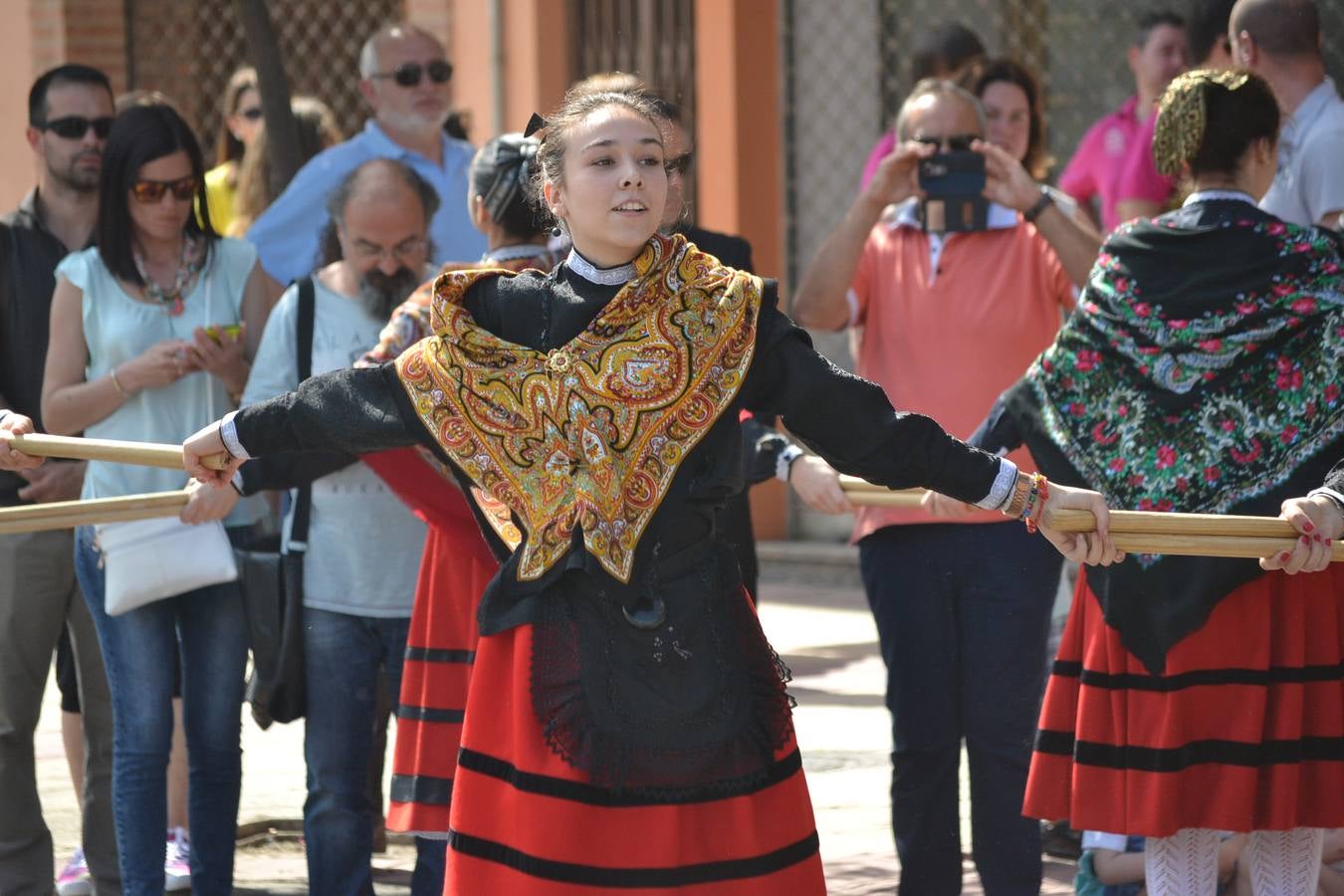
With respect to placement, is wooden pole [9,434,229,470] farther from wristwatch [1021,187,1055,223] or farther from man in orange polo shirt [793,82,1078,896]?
wristwatch [1021,187,1055,223]

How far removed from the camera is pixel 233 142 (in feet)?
28.1

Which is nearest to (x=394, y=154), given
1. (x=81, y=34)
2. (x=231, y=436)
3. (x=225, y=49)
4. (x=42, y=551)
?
(x=42, y=551)

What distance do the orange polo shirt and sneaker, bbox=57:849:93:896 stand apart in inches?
90.2

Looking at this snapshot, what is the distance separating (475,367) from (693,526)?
0.46m

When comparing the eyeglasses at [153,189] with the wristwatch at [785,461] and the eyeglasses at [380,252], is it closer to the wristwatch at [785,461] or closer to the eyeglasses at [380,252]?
the eyeglasses at [380,252]

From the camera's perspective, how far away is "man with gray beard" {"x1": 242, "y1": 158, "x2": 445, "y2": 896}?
4.86m

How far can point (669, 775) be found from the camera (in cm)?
339

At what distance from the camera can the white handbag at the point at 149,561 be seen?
488cm

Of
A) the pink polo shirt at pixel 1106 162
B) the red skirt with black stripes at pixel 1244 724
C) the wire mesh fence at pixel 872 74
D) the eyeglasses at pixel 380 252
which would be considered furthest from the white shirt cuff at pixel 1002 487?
the wire mesh fence at pixel 872 74

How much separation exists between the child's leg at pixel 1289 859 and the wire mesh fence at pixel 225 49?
8963 millimetres

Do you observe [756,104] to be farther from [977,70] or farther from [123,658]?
[123,658]

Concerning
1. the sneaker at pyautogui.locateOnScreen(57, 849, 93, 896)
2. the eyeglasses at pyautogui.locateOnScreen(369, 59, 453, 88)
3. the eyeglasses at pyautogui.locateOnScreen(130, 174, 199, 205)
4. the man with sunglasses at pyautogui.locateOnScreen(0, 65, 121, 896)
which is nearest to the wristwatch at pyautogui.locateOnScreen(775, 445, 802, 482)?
the eyeglasses at pyautogui.locateOnScreen(130, 174, 199, 205)

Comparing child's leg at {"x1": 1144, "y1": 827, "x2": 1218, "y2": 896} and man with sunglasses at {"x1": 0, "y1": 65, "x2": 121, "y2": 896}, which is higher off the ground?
man with sunglasses at {"x1": 0, "y1": 65, "x2": 121, "y2": 896}

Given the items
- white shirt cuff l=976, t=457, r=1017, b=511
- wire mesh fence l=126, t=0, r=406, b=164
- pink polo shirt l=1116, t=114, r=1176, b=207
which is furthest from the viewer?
wire mesh fence l=126, t=0, r=406, b=164
